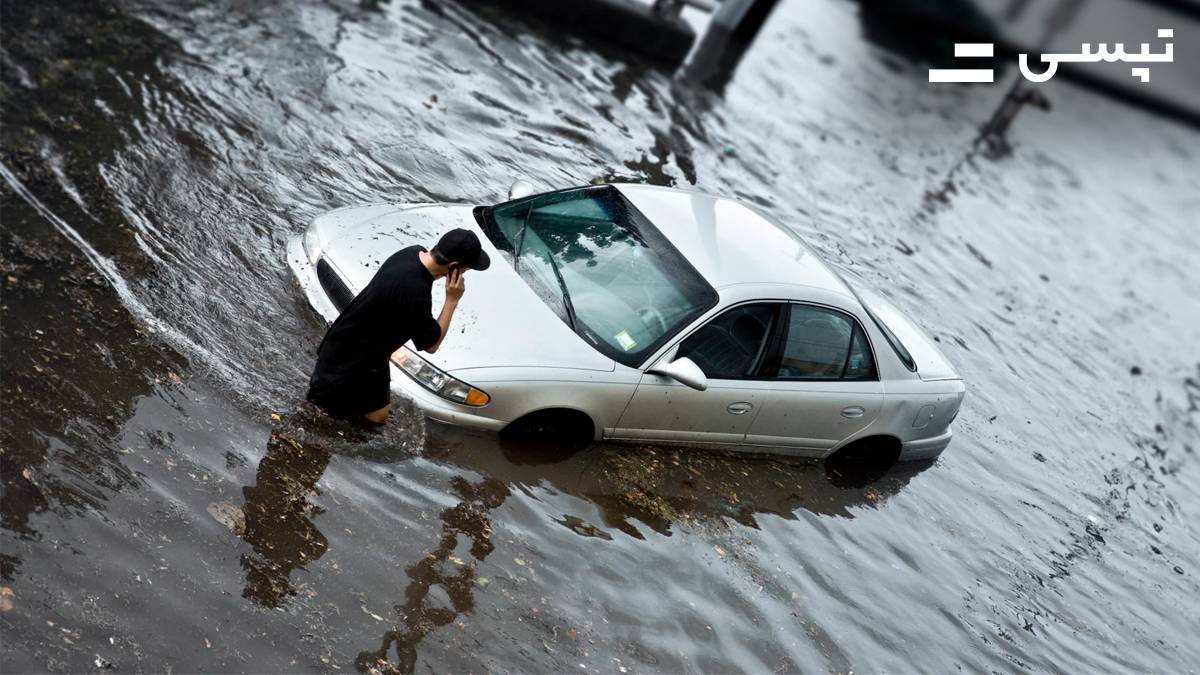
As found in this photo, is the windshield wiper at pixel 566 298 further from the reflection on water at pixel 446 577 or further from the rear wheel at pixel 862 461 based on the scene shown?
the rear wheel at pixel 862 461

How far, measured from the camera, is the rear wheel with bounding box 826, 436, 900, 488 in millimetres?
9039

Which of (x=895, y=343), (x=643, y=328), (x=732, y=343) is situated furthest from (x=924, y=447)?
(x=643, y=328)

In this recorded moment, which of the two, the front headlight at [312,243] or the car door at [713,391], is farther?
the front headlight at [312,243]

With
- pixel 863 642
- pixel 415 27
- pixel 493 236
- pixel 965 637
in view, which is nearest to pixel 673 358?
pixel 493 236

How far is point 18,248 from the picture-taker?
7.57 metres

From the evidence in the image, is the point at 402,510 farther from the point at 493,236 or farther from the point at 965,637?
the point at 965,637

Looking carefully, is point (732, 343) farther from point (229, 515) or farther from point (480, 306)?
point (229, 515)

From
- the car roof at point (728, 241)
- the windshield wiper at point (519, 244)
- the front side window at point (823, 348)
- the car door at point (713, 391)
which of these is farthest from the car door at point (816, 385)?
the windshield wiper at point (519, 244)

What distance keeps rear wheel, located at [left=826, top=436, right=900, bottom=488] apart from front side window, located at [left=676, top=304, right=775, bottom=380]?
1.47 m

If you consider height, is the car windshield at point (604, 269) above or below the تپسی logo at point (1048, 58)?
below

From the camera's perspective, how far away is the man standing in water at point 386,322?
6254 mm

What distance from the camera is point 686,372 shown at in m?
7.34

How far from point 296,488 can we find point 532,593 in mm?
1437

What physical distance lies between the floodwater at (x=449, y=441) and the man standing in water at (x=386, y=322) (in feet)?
1.60
